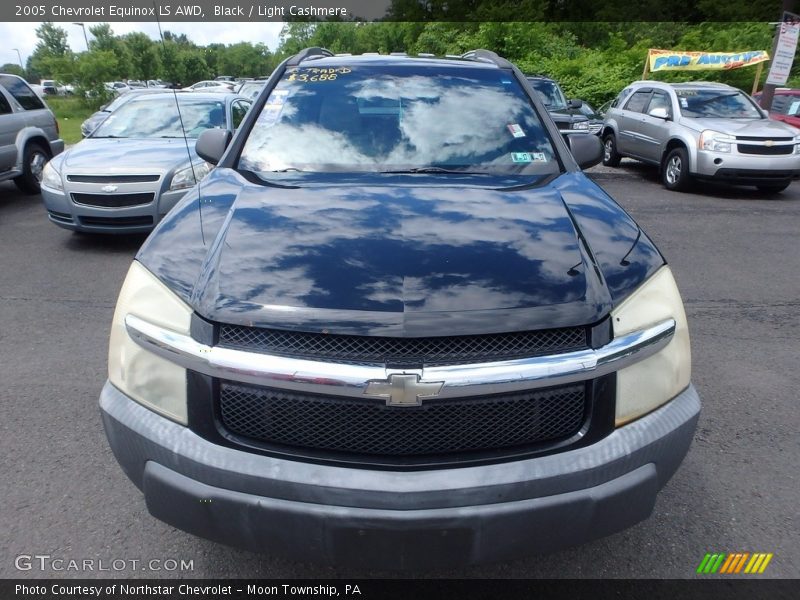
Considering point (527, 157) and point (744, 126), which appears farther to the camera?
point (744, 126)

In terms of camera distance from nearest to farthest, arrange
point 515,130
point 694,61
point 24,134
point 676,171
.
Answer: point 515,130 < point 24,134 < point 676,171 < point 694,61

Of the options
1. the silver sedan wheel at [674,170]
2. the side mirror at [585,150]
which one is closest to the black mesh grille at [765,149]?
the silver sedan wheel at [674,170]

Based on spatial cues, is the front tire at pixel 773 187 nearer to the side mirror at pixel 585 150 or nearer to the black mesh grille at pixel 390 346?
the side mirror at pixel 585 150

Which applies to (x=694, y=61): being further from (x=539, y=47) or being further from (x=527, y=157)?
(x=527, y=157)

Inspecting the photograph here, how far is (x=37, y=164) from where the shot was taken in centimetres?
1012

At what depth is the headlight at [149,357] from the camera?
6.37 feet

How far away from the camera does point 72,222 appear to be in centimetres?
677

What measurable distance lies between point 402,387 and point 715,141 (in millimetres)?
10118

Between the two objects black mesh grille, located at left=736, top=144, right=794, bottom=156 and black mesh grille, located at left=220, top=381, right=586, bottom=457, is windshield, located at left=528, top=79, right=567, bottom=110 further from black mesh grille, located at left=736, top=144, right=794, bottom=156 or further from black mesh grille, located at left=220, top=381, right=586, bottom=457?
black mesh grille, located at left=220, top=381, right=586, bottom=457

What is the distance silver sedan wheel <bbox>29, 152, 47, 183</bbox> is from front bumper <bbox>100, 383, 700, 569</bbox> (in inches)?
384

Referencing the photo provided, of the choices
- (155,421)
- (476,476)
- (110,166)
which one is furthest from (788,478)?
(110,166)

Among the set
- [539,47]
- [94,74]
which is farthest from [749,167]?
[94,74]

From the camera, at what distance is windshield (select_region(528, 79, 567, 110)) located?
45.7ft

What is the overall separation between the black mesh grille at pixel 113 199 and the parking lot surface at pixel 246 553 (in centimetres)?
53
